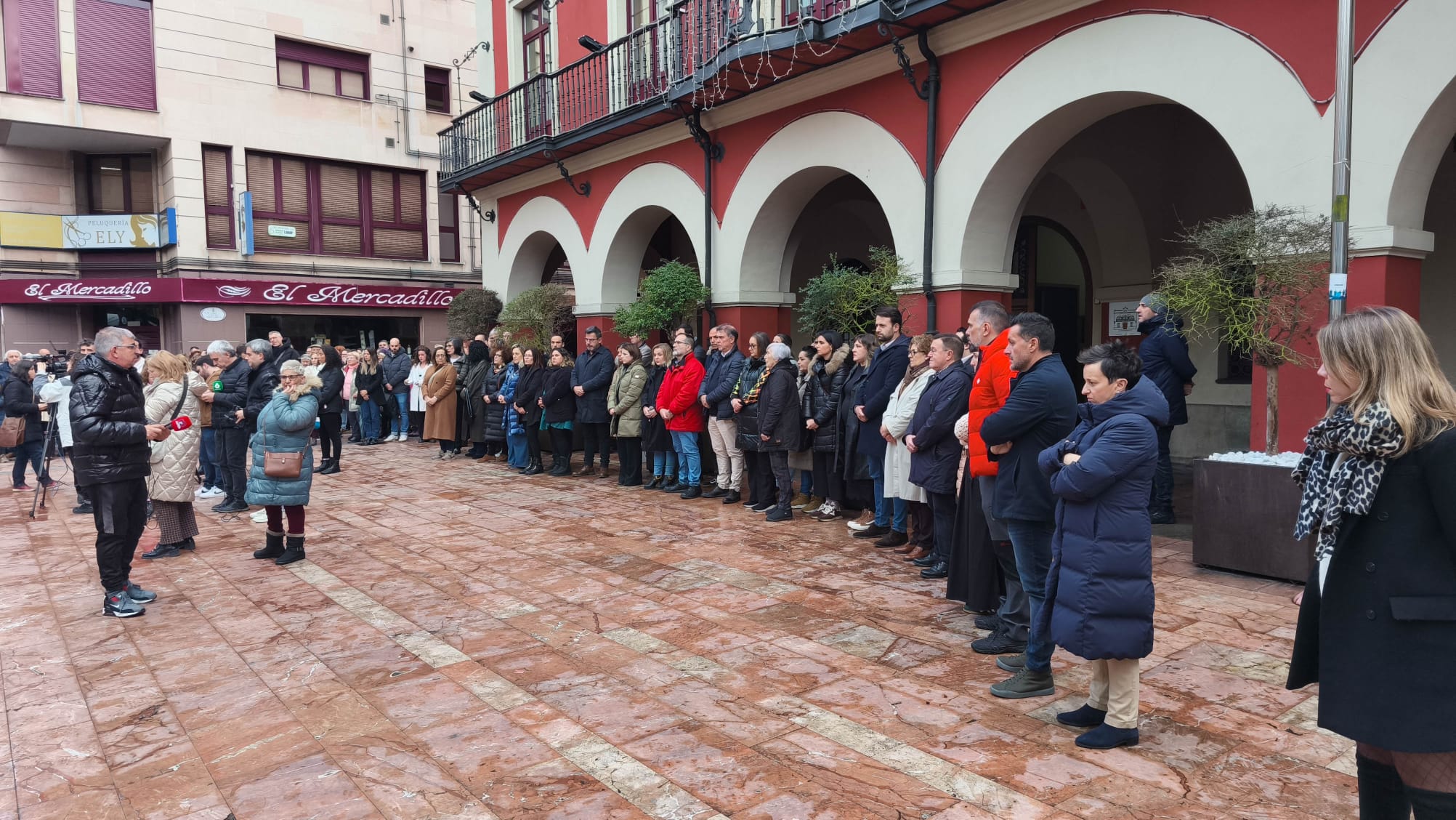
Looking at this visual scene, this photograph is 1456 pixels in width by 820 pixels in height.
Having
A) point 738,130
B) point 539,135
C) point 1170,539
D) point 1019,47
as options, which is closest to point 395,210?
point 539,135

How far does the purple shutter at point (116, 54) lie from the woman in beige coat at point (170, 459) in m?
15.8

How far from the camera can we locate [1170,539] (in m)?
7.63

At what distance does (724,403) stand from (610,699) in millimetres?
5448

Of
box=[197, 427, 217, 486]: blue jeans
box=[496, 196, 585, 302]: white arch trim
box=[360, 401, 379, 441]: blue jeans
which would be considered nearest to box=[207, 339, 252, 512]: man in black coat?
box=[197, 427, 217, 486]: blue jeans

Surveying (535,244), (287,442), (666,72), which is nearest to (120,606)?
(287,442)

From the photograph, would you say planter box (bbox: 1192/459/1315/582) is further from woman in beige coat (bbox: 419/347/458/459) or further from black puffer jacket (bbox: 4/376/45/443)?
black puffer jacket (bbox: 4/376/45/443)

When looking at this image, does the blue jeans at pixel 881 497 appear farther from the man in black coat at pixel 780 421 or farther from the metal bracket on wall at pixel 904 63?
the metal bracket on wall at pixel 904 63

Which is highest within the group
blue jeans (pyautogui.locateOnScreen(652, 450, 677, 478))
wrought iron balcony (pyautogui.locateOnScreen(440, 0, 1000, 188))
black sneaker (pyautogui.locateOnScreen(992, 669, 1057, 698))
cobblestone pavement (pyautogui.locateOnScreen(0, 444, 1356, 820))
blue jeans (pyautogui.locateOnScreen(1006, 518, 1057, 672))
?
wrought iron balcony (pyautogui.locateOnScreen(440, 0, 1000, 188))

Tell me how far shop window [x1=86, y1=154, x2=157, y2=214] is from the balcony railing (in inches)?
318

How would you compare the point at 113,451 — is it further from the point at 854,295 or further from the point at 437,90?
the point at 437,90

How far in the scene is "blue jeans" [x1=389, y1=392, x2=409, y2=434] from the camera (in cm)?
1666

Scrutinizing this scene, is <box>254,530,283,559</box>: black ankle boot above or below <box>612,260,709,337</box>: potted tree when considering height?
below

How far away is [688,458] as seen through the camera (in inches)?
408

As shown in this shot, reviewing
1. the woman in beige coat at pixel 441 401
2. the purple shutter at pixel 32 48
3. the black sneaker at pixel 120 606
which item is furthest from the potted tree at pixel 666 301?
the purple shutter at pixel 32 48
